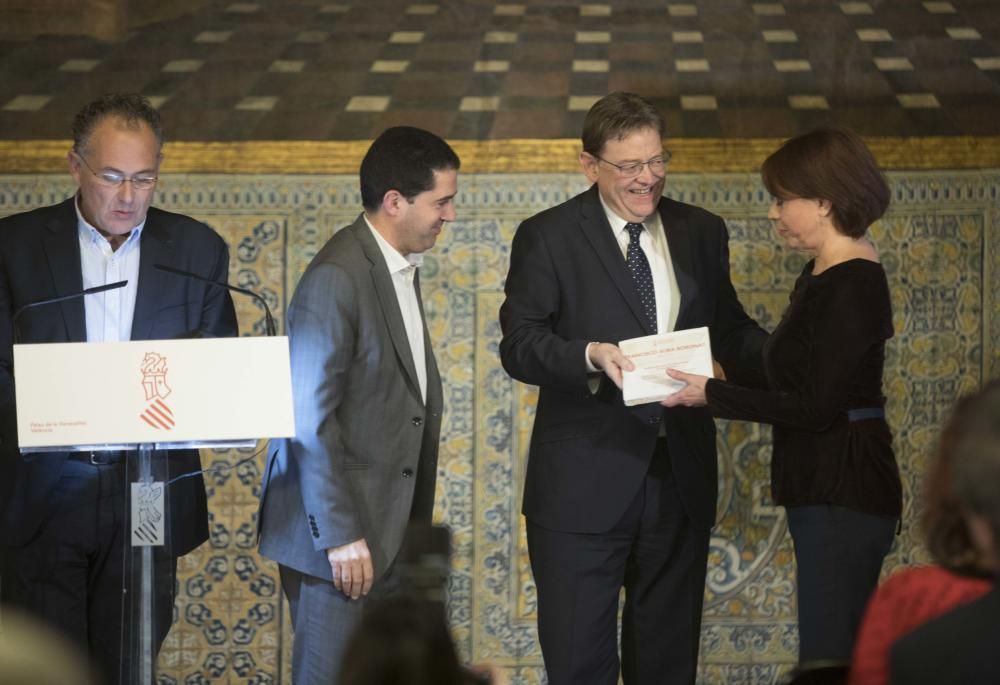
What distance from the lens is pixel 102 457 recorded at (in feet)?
11.5

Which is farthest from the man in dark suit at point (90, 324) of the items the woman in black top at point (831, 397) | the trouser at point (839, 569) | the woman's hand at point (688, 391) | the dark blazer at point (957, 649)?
the dark blazer at point (957, 649)

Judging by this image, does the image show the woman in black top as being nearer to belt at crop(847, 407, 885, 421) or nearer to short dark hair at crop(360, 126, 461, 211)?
belt at crop(847, 407, 885, 421)

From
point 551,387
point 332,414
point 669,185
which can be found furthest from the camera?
point 669,185

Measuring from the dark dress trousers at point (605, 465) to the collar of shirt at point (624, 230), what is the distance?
0.03 meters

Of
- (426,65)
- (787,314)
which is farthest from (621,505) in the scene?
(426,65)

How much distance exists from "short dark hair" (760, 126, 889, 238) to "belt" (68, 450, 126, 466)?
1.83 metres

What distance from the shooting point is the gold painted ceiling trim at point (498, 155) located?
193 inches

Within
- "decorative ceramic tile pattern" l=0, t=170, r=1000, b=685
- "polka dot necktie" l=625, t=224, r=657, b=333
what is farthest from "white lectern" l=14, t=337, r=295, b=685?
"decorative ceramic tile pattern" l=0, t=170, r=1000, b=685

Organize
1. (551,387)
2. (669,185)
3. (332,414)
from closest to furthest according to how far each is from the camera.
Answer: (332,414) < (551,387) < (669,185)

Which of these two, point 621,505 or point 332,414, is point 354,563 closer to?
point 332,414

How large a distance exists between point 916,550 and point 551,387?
194cm

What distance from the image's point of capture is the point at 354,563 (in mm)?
3371

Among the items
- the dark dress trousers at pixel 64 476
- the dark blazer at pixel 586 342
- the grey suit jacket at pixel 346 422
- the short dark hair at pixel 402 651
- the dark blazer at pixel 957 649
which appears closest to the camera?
the short dark hair at pixel 402 651

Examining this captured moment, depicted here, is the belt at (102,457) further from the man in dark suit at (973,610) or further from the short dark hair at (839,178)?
the man in dark suit at (973,610)
